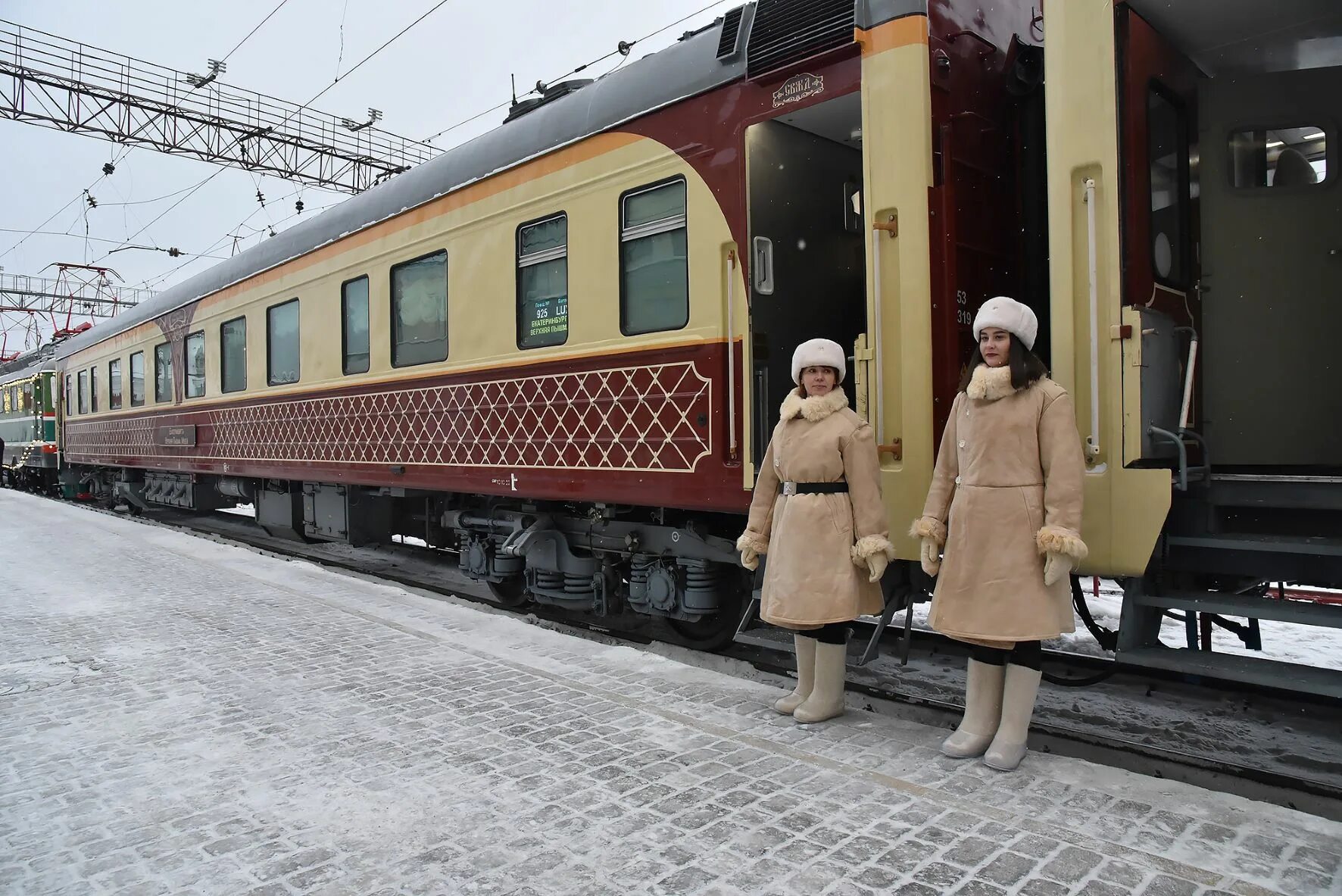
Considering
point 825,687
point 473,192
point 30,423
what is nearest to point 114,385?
point 30,423

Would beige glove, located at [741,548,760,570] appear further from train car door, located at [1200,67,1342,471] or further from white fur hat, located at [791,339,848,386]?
train car door, located at [1200,67,1342,471]

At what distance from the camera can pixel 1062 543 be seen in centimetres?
322

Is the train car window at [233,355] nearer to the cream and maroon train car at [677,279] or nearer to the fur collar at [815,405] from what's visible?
the cream and maroon train car at [677,279]

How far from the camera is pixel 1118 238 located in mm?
3689

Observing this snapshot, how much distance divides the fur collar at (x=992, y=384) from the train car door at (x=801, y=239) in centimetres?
161

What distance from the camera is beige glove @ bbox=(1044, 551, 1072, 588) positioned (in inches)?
128

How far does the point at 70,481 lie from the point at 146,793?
21.3m

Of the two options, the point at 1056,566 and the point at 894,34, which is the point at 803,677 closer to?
the point at 1056,566

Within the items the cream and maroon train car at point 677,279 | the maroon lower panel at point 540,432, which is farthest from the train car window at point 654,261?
the maroon lower panel at point 540,432

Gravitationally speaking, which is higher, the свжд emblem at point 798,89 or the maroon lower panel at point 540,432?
the свжд emblem at point 798,89

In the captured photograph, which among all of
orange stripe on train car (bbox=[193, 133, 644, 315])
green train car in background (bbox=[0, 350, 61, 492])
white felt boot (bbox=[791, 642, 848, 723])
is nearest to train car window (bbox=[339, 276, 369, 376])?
orange stripe on train car (bbox=[193, 133, 644, 315])

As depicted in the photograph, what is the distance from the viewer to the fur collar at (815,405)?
3938mm

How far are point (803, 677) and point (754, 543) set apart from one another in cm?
65

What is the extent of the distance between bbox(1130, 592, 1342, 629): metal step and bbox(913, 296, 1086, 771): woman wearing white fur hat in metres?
0.44
